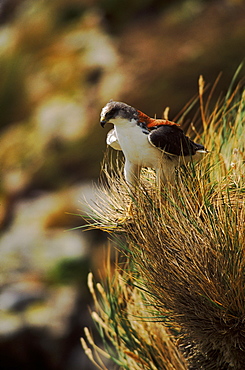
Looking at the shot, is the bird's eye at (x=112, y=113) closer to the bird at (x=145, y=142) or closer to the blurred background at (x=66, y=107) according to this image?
the bird at (x=145, y=142)

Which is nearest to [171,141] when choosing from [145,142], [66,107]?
[145,142]

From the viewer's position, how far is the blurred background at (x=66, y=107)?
6.59ft

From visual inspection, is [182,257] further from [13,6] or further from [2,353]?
[13,6]

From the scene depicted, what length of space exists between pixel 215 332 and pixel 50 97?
74.1 inches

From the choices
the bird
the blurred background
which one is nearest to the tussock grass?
the bird

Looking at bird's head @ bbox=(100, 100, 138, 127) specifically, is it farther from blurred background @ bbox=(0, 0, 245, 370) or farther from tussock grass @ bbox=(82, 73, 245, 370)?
blurred background @ bbox=(0, 0, 245, 370)

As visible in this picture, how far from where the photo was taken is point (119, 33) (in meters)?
2.35

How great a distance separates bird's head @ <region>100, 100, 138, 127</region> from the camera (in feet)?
1.75

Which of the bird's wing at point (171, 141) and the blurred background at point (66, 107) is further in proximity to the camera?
the blurred background at point (66, 107)

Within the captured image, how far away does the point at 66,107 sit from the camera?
2.35 meters

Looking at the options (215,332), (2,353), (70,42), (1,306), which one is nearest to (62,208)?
(1,306)

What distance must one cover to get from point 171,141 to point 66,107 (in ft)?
6.07

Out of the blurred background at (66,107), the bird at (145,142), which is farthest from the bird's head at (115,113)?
the blurred background at (66,107)

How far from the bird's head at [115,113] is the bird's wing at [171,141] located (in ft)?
0.11
